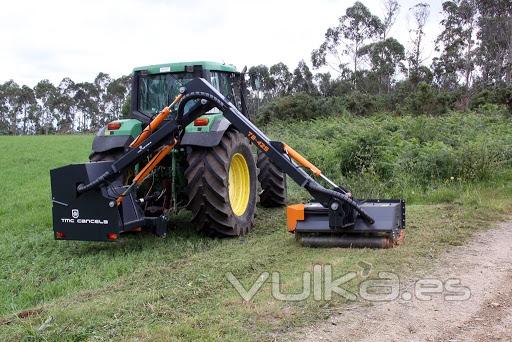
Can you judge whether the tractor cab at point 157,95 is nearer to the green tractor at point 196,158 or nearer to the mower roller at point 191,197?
the green tractor at point 196,158

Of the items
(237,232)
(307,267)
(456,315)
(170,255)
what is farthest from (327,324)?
(237,232)

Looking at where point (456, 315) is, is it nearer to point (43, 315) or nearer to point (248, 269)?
point (248, 269)

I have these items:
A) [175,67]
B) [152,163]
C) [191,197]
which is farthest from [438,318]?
[175,67]

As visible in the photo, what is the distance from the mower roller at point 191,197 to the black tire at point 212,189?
2 centimetres

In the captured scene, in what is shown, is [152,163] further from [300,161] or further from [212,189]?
[300,161]

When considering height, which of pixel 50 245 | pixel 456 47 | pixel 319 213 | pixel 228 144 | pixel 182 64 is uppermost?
pixel 456 47

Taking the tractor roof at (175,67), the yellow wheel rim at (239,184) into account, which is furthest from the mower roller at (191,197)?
the tractor roof at (175,67)

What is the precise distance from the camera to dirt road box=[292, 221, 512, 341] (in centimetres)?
344

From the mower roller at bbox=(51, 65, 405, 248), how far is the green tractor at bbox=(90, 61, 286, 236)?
47 mm

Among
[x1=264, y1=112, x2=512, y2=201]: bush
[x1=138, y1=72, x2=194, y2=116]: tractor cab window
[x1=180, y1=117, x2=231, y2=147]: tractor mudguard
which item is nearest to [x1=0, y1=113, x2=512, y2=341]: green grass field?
[x1=264, y1=112, x2=512, y2=201]: bush

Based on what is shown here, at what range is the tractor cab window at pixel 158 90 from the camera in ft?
24.7

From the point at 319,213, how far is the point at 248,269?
1284 millimetres

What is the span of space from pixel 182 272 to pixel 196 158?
1.91 meters

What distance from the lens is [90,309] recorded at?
3.94 m
